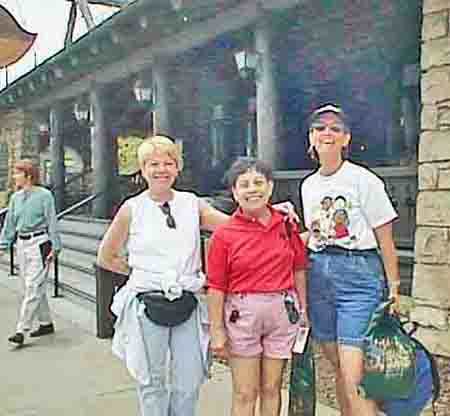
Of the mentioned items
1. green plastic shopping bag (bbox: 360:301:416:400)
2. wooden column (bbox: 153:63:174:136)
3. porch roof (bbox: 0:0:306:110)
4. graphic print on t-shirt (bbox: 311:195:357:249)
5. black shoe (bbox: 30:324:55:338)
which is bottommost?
black shoe (bbox: 30:324:55:338)

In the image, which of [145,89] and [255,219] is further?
[145,89]

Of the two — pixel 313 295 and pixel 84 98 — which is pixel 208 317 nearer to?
A: pixel 313 295

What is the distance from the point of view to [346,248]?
2.74 metres

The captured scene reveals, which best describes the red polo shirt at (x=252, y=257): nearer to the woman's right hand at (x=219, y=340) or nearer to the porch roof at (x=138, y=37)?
the woman's right hand at (x=219, y=340)

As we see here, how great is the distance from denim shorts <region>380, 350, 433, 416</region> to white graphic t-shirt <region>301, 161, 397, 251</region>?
1.79ft

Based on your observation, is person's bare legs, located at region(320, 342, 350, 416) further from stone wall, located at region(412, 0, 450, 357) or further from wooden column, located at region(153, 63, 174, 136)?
wooden column, located at region(153, 63, 174, 136)

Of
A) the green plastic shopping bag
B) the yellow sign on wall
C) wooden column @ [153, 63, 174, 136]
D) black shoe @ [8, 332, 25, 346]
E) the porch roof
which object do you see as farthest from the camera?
the yellow sign on wall

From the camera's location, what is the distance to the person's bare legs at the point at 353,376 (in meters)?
2.72

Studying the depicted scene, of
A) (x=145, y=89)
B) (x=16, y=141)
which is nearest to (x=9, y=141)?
(x=16, y=141)

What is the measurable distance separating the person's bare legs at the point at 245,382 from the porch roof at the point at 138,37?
4.68m

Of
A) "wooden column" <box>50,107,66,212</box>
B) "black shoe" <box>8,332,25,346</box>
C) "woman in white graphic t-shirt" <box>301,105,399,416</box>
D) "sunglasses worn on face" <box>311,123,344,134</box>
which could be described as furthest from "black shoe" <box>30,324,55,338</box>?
"wooden column" <box>50,107,66,212</box>

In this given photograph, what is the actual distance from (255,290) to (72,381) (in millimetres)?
2357

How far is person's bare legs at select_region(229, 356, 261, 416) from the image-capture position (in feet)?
9.18

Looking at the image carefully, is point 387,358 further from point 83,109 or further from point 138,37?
point 83,109
